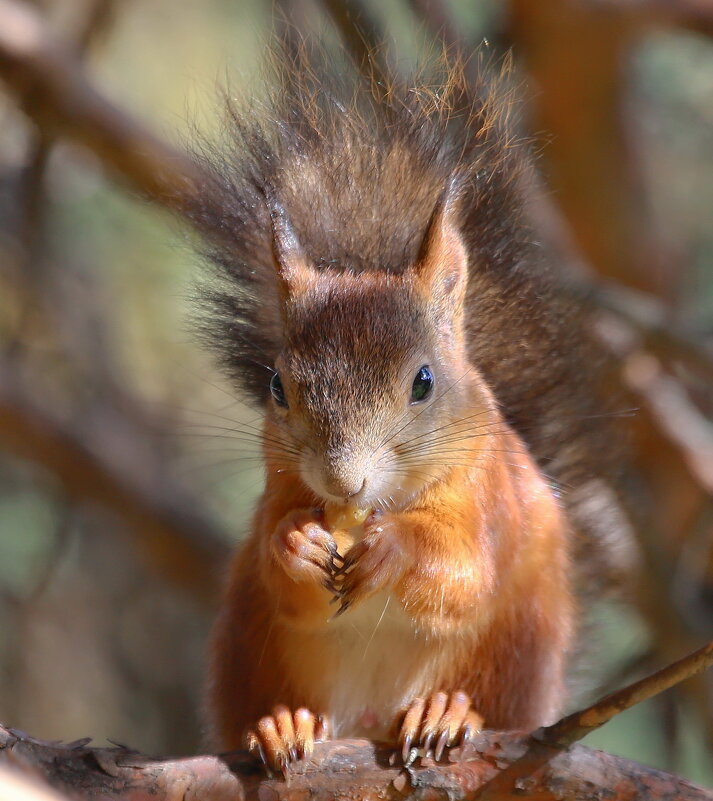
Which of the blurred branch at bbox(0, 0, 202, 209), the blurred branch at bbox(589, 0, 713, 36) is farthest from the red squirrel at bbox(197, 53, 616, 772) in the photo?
the blurred branch at bbox(589, 0, 713, 36)

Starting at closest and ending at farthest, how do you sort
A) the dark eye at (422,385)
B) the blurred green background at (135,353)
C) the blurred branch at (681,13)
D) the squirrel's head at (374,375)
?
the squirrel's head at (374,375) → the dark eye at (422,385) → the blurred branch at (681,13) → the blurred green background at (135,353)

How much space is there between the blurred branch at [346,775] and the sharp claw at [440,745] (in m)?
0.02

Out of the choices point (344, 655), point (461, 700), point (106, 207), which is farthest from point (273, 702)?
point (106, 207)

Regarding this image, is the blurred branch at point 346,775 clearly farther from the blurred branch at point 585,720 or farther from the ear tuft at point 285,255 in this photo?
the ear tuft at point 285,255

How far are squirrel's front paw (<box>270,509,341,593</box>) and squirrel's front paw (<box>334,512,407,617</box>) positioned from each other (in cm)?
2

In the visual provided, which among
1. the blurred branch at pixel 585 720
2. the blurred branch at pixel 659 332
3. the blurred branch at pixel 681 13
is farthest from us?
the blurred branch at pixel 681 13

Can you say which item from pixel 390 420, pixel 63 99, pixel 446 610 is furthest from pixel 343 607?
pixel 63 99

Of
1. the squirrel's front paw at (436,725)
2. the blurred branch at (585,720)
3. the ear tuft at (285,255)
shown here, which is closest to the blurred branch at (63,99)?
the ear tuft at (285,255)

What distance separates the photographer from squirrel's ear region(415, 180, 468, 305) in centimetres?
194

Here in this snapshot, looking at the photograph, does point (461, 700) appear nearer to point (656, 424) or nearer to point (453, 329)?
point (453, 329)

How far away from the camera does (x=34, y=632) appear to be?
12.7 ft

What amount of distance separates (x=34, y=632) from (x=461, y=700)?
2320mm

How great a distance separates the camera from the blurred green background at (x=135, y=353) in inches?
138

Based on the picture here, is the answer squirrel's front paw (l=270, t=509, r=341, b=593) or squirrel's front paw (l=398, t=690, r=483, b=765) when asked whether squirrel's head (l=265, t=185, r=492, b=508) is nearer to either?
squirrel's front paw (l=270, t=509, r=341, b=593)
